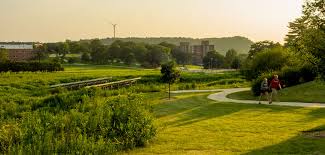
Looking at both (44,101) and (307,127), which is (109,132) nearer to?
(307,127)

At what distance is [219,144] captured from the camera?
1441 cm

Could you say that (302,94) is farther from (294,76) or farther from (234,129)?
(234,129)

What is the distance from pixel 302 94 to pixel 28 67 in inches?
2888

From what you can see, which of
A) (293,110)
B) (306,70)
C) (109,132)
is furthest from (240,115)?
(306,70)

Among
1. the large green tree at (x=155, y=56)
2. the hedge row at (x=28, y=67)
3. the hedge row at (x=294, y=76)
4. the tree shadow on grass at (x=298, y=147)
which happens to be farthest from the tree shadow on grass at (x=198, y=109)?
the large green tree at (x=155, y=56)

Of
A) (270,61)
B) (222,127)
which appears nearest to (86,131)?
(222,127)

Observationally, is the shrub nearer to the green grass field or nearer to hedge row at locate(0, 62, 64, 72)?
the green grass field

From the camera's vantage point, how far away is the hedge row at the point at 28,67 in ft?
293

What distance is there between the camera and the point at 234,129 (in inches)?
673

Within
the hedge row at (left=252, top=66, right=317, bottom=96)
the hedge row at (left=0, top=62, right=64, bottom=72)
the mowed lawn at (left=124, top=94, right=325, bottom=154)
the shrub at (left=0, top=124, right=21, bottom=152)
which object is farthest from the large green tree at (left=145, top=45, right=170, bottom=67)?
the shrub at (left=0, top=124, right=21, bottom=152)

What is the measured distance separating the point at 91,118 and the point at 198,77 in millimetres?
61169

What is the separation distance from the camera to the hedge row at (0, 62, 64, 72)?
3516 inches

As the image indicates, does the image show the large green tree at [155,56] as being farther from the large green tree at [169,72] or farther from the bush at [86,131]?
the bush at [86,131]

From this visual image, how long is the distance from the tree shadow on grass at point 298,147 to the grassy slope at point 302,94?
39.4 ft
